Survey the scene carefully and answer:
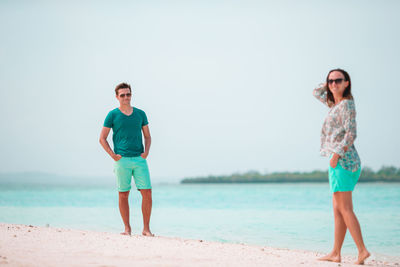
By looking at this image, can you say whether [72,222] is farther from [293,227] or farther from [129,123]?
[129,123]

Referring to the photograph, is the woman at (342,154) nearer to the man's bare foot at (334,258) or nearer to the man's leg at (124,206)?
the man's bare foot at (334,258)

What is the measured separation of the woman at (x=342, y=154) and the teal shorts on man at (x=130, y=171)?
2.25m

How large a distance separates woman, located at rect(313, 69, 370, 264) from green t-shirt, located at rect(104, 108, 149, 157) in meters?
2.29

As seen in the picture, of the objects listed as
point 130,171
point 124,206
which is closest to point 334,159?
point 130,171

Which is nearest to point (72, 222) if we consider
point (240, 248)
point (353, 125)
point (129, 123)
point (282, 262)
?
point (129, 123)

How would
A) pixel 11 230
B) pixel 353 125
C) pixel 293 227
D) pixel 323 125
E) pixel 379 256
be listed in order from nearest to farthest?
1. pixel 353 125
2. pixel 323 125
3. pixel 11 230
4. pixel 379 256
5. pixel 293 227

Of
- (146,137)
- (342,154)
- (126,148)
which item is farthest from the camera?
(146,137)

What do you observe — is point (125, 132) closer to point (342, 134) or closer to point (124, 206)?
point (124, 206)

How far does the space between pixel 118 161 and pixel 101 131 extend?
0.45 metres

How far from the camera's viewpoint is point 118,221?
10.4 meters

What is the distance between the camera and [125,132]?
16.8 feet

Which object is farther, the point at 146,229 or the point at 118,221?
the point at 118,221

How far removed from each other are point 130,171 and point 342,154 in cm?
258

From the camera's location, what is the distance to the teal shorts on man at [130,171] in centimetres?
510
